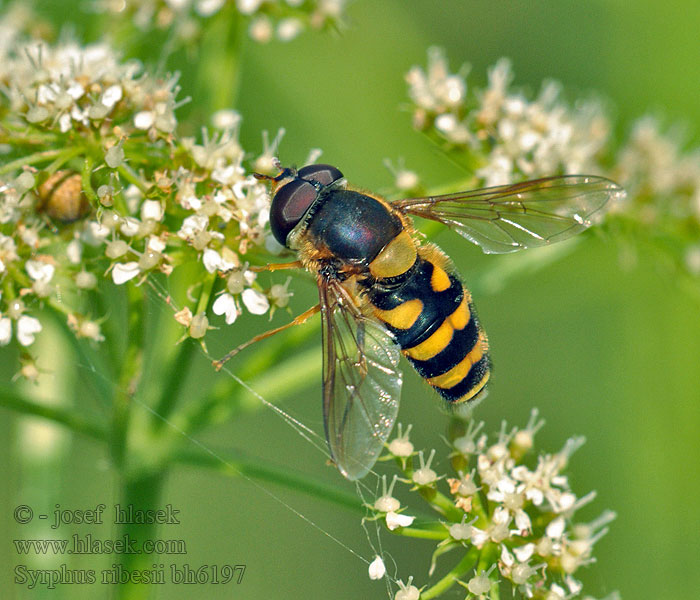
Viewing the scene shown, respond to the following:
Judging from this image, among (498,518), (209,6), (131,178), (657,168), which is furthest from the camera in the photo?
(657,168)

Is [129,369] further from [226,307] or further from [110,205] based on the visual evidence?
[110,205]

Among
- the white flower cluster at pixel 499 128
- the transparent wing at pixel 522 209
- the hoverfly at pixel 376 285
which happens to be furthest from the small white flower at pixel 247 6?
the transparent wing at pixel 522 209

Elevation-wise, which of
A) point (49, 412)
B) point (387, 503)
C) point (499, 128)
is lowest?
point (387, 503)

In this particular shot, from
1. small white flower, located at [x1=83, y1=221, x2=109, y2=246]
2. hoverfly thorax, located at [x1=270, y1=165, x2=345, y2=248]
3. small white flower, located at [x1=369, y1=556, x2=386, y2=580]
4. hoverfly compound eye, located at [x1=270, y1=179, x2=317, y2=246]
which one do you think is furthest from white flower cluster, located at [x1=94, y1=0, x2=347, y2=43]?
small white flower, located at [x1=369, y1=556, x2=386, y2=580]

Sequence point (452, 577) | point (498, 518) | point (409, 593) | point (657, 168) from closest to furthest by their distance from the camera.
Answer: point (409, 593), point (452, 577), point (498, 518), point (657, 168)

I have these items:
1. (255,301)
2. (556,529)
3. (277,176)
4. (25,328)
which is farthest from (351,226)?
(556,529)

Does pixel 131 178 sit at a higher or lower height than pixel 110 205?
higher

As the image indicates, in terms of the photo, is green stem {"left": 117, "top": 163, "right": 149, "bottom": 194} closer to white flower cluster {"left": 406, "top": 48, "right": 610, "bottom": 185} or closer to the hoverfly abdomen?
the hoverfly abdomen

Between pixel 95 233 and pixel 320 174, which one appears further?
pixel 320 174
